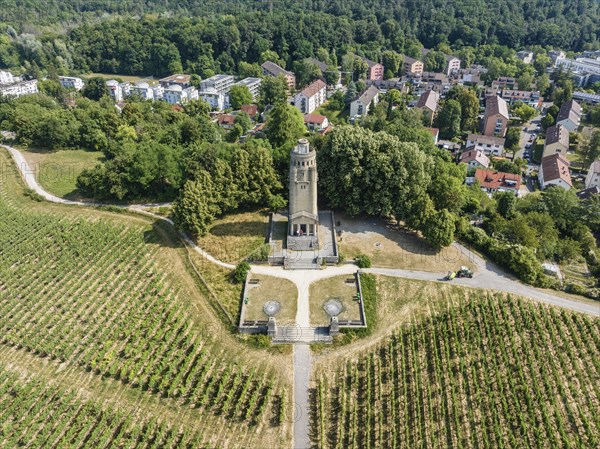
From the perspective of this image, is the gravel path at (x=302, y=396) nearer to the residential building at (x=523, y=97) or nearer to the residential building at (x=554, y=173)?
the residential building at (x=554, y=173)

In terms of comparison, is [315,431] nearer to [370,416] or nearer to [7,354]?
[370,416]

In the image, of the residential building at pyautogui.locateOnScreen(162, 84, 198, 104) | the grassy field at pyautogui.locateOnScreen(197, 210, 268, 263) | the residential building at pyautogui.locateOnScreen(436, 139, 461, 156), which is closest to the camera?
the grassy field at pyautogui.locateOnScreen(197, 210, 268, 263)

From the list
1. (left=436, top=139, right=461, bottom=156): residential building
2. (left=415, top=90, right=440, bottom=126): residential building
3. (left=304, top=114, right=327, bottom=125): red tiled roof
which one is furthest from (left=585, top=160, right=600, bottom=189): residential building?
(left=304, top=114, right=327, bottom=125): red tiled roof

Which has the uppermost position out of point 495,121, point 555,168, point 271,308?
point 271,308

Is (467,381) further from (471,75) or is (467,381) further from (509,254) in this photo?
(471,75)

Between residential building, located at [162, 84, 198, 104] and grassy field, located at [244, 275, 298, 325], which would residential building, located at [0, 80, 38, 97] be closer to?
residential building, located at [162, 84, 198, 104]

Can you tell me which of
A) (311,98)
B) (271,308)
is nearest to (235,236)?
(271,308)
